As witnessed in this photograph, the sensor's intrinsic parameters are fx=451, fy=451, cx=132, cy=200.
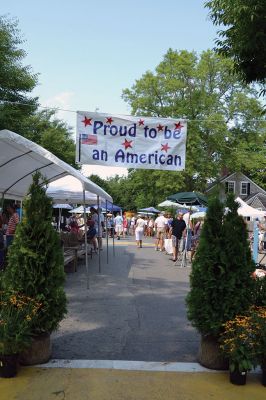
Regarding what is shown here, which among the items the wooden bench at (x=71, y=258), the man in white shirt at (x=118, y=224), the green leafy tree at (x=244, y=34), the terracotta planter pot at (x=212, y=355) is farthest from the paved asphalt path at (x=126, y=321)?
the man in white shirt at (x=118, y=224)

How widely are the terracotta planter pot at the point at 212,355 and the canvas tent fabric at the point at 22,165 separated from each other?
13.5 ft

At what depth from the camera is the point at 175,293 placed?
33.6 ft

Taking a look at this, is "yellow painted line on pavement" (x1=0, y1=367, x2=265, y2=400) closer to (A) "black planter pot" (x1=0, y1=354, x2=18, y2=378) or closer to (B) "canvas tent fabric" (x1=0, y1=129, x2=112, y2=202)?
(A) "black planter pot" (x1=0, y1=354, x2=18, y2=378)

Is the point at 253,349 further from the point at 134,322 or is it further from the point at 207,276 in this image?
the point at 134,322

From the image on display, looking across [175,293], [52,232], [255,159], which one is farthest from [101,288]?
[255,159]

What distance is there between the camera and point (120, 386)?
15.0 feet

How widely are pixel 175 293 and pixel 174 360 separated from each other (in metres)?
4.80

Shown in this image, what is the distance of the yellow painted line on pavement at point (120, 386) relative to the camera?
14.4ft

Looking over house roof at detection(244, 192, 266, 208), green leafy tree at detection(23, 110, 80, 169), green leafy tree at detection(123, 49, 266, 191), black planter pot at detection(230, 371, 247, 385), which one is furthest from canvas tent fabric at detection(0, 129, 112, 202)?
house roof at detection(244, 192, 266, 208)

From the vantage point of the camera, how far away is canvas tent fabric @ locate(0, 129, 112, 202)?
7823mm

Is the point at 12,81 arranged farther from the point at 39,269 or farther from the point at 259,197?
the point at 259,197

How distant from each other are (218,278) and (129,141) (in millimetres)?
3796

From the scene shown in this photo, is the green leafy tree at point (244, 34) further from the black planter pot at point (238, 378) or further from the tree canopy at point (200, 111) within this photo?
the tree canopy at point (200, 111)

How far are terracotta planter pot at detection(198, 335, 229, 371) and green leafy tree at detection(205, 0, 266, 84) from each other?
12.3ft
